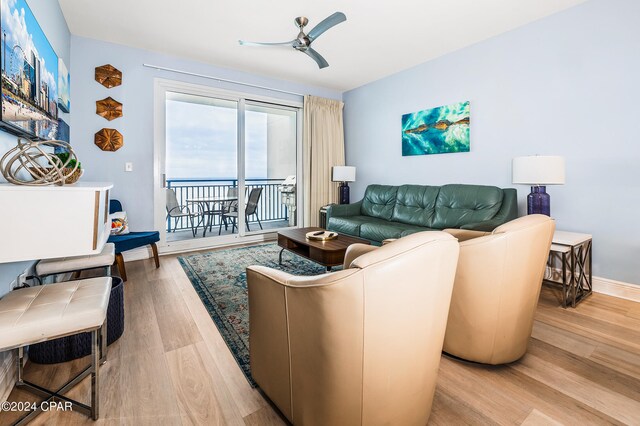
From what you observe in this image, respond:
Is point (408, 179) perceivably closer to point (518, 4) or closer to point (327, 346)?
point (518, 4)

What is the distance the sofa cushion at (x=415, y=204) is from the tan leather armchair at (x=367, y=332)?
9.09ft

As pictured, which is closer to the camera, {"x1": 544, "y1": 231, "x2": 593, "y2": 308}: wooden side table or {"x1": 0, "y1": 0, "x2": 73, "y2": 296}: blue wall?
{"x1": 0, "y1": 0, "x2": 73, "y2": 296}: blue wall

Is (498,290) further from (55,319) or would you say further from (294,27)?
(294,27)

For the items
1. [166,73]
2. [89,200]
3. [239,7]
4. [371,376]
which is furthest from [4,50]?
[166,73]

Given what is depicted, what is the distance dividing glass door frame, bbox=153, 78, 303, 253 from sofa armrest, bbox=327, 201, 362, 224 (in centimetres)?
103

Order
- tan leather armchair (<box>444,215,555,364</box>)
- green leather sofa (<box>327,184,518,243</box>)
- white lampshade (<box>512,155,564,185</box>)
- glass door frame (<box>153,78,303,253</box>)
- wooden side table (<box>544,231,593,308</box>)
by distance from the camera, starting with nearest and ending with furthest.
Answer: tan leather armchair (<box>444,215,555,364</box>), wooden side table (<box>544,231,593,308</box>), white lampshade (<box>512,155,564,185</box>), green leather sofa (<box>327,184,518,243</box>), glass door frame (<box>153,78,303,253</box>)

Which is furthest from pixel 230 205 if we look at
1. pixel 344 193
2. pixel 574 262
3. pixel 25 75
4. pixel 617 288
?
pixel 617 288

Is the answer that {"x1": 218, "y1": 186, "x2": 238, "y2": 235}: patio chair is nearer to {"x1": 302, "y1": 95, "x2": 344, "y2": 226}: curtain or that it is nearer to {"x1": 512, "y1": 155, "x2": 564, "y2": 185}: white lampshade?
{"x1": 302, "y1": 95, "x2": 344, "y2": 226}: curtain

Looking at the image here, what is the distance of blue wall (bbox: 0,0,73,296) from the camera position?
152 centimetres

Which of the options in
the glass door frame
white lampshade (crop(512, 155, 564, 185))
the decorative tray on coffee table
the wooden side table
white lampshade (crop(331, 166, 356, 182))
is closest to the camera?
the wooden side table

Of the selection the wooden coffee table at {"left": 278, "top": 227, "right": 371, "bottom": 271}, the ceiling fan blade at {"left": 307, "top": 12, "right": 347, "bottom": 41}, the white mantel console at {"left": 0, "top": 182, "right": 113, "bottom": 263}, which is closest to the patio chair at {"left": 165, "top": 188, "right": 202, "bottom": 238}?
the wooden coffee table at {"left": 278, "top": 227, "right": 371, "bottom": 271}

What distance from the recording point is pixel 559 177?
2588 millimetres

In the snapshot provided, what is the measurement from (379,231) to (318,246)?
99 centimetres

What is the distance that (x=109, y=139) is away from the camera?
12.0ft
